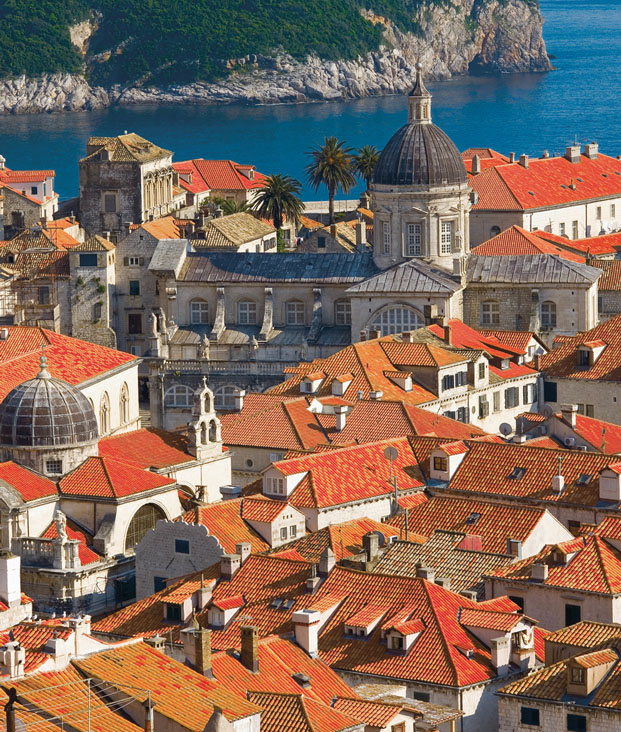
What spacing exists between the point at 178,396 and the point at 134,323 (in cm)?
1430

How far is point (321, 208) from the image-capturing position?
191 metres

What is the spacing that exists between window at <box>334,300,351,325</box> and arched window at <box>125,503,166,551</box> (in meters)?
41.9

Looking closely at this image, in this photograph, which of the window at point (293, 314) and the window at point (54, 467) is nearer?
the window at point (54, 467)

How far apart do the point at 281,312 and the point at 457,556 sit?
55770 millimetres

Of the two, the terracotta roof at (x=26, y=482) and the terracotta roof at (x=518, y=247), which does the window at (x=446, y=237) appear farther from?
the terracotta roof at (x=26, y=482)

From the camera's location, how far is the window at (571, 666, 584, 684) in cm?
6512

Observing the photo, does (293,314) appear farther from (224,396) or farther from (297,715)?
(297,715)

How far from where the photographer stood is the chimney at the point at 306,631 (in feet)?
235

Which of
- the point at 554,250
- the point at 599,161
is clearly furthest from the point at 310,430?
the point at 599,161

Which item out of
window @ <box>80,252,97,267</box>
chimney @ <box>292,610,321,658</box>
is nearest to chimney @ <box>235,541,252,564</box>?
chimney @ <box>292,610,321,658</box>

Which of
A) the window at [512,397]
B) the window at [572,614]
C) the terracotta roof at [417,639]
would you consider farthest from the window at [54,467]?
the window at [512,397]

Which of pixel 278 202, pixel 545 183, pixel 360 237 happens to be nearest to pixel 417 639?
pixel 360 237

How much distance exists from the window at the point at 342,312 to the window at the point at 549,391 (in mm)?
19441

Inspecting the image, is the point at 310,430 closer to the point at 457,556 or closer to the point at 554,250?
the point at 457,556
